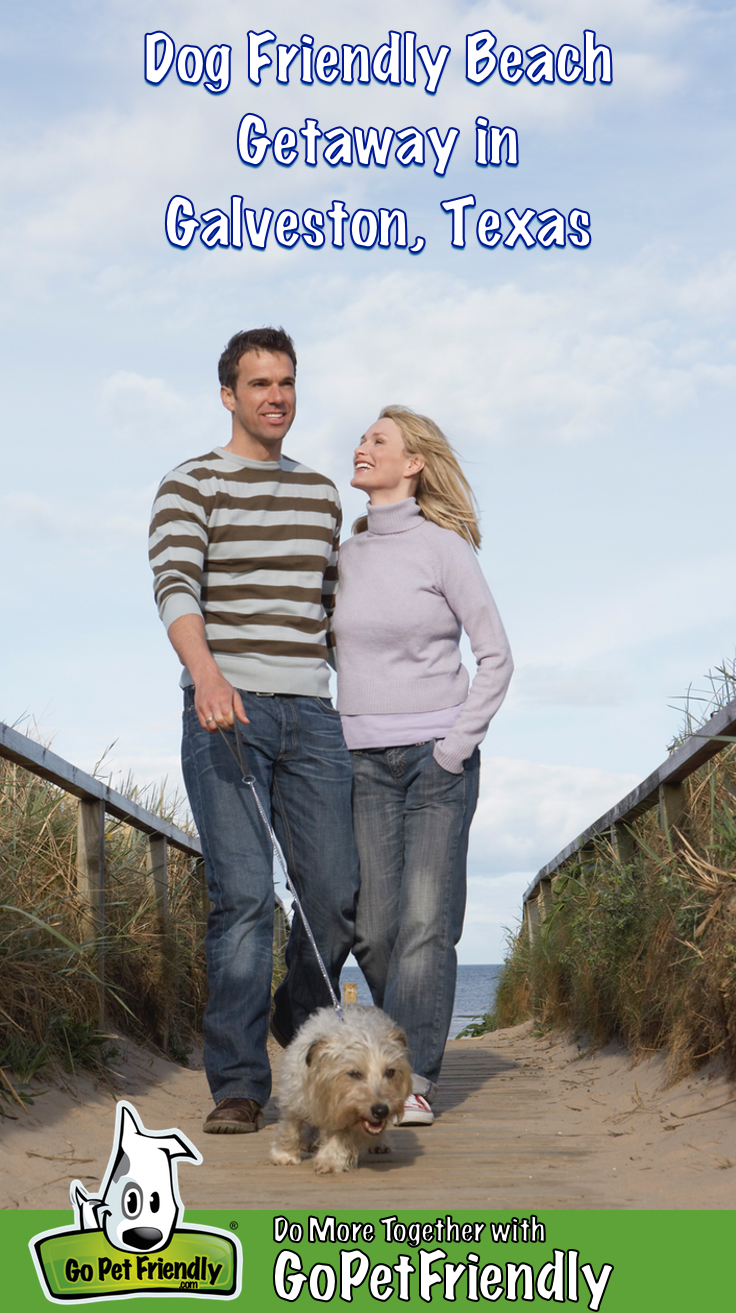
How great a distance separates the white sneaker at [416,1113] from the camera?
357 centimetres

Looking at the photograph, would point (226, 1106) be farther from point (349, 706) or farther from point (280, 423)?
point (280, 423)

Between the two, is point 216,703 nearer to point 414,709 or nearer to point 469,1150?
point 414,709

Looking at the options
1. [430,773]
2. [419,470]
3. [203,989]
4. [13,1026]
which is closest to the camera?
[13,1026]

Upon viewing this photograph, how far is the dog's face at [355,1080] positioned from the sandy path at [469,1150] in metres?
0.15

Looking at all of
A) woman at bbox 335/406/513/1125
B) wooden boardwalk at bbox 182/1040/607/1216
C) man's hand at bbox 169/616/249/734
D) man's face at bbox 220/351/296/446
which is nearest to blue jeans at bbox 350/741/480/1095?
woman at bbox 335/406/513/1125

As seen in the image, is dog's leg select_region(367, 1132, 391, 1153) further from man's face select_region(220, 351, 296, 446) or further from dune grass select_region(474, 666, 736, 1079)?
man's face select_region(220, 351, 296, 446)

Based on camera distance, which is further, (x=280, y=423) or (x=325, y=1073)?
(x=280, y=423)

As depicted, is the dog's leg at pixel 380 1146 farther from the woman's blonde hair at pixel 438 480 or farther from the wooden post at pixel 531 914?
the wooden post at pixel 531 914

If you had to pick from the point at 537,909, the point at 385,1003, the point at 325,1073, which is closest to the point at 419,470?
the point at 385,1003

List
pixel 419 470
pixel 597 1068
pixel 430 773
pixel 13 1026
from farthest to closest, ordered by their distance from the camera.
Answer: pixel 597 1068
pixel 419 470
pixel 430 773
pixel 13 1026

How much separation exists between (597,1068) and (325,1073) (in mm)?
2257

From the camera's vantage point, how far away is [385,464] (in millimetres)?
4117

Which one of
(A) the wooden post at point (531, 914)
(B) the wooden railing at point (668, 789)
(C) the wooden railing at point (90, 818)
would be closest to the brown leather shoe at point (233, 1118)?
(C) the wooden railing at point (90, 818)

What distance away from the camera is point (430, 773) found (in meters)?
3.82
